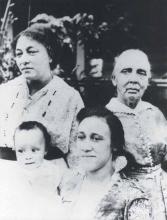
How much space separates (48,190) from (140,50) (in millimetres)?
702

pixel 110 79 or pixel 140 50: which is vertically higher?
pixel 140 50

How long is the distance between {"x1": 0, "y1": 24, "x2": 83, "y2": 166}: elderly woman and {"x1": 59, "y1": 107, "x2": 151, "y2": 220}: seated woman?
7 centimetres

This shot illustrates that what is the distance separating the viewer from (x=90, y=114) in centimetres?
182

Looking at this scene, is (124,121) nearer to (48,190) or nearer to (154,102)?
(154,102)

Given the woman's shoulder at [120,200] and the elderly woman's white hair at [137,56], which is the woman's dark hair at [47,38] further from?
the woman's shoulder at [120,200]

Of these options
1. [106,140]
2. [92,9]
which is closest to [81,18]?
[92,9]

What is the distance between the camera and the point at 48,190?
1841 mm

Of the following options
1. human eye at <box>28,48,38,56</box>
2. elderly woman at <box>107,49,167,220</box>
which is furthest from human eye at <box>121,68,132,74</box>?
human eye at <box>28,48,38,56</box>

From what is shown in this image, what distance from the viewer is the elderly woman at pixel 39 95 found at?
185 centimetres

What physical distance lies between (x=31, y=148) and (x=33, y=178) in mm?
130

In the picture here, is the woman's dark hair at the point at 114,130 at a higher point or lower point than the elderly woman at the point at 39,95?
lower

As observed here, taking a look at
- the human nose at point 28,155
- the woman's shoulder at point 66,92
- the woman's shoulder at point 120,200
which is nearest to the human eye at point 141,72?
the woman's shoulder at point 66,92

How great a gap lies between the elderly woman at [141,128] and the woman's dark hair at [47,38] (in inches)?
10.2

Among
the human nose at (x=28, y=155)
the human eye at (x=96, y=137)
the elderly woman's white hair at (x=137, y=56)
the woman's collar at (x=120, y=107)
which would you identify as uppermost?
the elderly woman's white hair at (x=137, y=56)
